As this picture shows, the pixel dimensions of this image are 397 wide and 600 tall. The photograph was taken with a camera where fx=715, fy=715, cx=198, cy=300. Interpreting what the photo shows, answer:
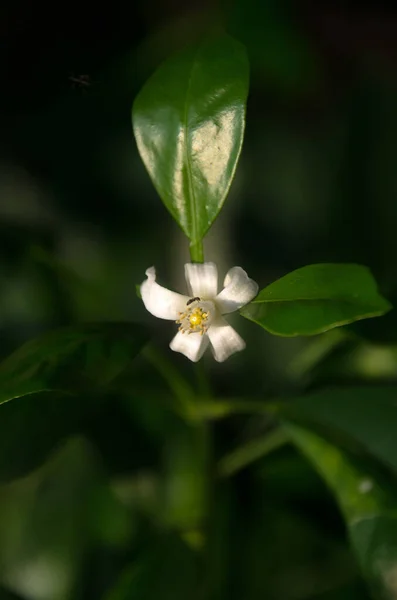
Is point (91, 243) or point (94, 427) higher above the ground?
point (91, 243)

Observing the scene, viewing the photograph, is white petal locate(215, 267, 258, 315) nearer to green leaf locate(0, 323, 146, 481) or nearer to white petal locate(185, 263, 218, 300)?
white petal locate(185, 263, 218, 300)

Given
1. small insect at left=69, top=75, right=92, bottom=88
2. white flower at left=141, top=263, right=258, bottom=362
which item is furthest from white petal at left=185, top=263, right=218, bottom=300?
small insect at left=69, top=75, right=92, bottom=88

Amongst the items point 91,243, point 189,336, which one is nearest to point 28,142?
point 91,243

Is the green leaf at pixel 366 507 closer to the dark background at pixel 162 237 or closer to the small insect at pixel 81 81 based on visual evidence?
the dark background at pixel 162 237

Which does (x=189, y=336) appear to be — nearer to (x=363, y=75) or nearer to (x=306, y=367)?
(x=306, y=367)

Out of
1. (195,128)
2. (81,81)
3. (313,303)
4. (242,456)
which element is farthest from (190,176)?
(242,456)

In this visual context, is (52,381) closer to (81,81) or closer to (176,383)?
(176,383)

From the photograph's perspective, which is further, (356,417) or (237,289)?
(356,417)
